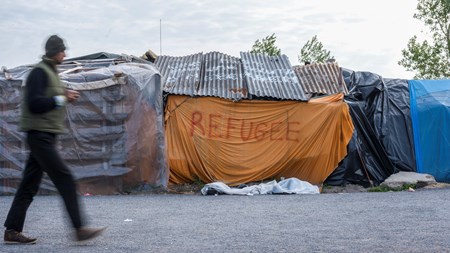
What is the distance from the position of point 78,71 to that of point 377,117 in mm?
7287

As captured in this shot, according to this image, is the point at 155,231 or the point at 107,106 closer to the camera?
the point at 155,231

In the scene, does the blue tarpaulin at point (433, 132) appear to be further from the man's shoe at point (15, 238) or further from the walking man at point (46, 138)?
the man's shoe at point (15, 238)

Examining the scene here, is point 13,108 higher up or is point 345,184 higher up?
point 13,108

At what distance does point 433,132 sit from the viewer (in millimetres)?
15258

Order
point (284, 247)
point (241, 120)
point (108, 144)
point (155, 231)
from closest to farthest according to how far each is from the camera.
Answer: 1. point (284, 247)
2. point (155, 231)
3. point (108, 144)
4. point (241, 120)

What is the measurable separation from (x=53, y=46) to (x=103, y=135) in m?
7.60

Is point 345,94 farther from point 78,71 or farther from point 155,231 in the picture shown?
point 155,231

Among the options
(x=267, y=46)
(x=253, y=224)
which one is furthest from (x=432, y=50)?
(x=253, y=224)

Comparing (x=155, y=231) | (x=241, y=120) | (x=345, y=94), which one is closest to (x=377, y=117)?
(x=345, y=94)

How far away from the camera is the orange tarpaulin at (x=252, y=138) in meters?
14.5

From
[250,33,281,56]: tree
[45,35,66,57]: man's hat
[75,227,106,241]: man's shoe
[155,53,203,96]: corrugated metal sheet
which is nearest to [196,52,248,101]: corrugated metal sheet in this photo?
[155,53,203,96]: corrugated metal sheet

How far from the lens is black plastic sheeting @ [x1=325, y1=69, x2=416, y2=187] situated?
1494 centimetres

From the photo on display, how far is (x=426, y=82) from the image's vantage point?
1602cm

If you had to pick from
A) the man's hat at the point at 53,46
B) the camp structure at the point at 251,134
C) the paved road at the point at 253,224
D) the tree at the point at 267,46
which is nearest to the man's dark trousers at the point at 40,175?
the paved road at the point at 253,224
